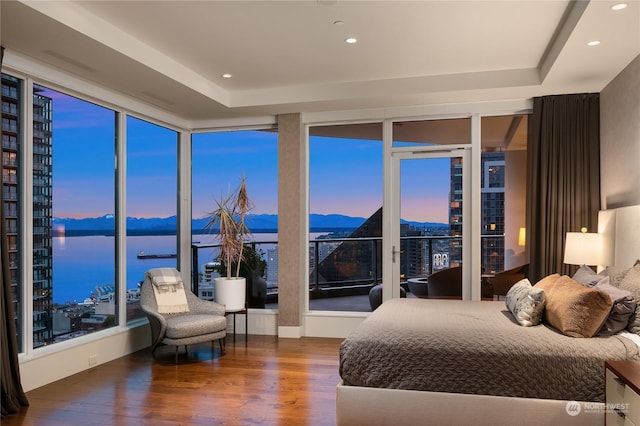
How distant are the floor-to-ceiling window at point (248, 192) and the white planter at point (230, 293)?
65cm

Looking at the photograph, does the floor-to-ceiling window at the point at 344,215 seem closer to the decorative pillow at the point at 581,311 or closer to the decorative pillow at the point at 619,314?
the decorative pillow at the point at 581,311

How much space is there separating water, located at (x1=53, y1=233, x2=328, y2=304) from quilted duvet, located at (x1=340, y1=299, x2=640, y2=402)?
2.82 m

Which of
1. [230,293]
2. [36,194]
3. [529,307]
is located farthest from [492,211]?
[36,194]

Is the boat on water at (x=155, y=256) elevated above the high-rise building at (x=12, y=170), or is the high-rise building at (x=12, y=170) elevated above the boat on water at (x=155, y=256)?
the high-rise building at (x=12, y=170)

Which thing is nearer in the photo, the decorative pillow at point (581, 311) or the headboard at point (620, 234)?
the decorative pillow at point (581, 311)

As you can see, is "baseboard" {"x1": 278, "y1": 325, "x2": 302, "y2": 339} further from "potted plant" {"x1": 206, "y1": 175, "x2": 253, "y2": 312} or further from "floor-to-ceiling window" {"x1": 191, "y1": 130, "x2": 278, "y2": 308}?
"potted plant" {"x1": 206, "y1": 175, "x2": 253, "y2": 312}

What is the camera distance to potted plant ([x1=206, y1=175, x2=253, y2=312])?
219 inches

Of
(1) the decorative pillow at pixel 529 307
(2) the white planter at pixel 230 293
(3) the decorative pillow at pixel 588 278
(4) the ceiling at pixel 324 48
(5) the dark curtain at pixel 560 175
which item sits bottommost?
(2) the white planter at pixel 230 293

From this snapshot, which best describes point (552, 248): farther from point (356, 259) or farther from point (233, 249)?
point (233, 249)

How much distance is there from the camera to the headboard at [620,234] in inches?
145

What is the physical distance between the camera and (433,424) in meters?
2.87

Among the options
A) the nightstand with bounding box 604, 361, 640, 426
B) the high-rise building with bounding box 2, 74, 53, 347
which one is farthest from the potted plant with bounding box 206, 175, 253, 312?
the nightstand with bounding box 604, 361, 640, 426

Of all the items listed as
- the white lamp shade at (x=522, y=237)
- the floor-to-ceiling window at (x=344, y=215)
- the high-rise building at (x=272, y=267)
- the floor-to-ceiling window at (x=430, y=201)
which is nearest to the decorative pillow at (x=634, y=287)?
the white lamp shade at (x=522, y=237)

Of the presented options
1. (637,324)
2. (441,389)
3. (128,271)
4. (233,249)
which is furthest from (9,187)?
(637,324)
